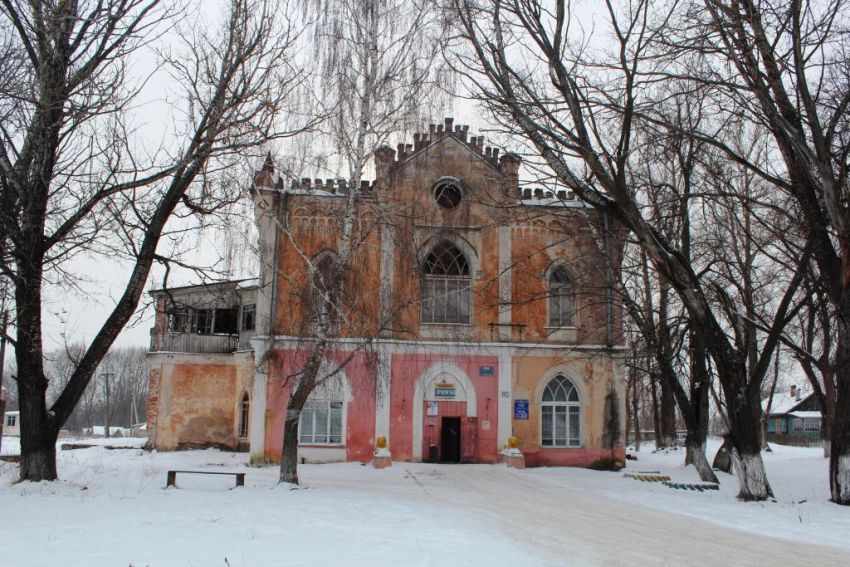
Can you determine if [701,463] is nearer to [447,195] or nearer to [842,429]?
[842,429]

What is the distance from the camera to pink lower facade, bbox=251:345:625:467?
76.2 ft

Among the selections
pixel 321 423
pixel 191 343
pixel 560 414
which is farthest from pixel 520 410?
pixel 191 343

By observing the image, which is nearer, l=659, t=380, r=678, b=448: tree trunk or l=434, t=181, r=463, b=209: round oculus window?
l=434, t=181, r=463, b=209: round oculus window

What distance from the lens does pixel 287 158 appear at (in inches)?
660

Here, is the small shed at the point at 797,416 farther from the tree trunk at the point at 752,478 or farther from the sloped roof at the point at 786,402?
the tree trunk at the point at 752,478

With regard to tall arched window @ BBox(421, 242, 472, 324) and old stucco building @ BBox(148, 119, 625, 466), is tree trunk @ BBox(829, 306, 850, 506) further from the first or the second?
tall arched window @ BBox(421, 242, 472, 324)

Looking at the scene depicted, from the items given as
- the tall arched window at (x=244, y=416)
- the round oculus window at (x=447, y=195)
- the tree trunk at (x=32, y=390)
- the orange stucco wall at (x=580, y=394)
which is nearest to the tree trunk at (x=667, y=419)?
the orange stucco wall at (x=580, y=394)

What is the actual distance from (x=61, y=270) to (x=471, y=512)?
8876 millimetres

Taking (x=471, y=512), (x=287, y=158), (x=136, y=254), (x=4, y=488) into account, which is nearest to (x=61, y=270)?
(x=136, y=254)

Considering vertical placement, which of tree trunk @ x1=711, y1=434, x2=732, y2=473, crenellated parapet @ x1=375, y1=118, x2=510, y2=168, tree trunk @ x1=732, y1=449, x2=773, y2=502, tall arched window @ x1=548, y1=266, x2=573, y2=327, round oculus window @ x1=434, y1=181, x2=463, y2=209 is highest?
crenellated parapet @ x1=375, y1=118, x2=510, y2=168

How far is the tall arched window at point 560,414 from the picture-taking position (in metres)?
24.2

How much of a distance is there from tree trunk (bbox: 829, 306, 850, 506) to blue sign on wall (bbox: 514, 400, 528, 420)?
11105 millimetres

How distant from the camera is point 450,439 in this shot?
Result: 24.3 m

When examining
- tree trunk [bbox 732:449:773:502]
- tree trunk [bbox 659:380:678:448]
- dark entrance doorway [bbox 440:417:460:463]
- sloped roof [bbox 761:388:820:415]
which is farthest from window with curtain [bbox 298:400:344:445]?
sloped roof [bbox 761:388:820:415]
